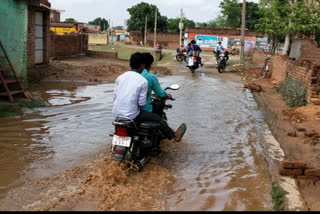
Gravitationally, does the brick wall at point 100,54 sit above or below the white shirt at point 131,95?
above

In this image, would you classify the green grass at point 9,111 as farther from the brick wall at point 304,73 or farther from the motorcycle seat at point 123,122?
the brick wall at point 304,73

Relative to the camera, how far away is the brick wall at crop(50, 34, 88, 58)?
23.9m

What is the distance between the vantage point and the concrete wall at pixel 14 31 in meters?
10.6

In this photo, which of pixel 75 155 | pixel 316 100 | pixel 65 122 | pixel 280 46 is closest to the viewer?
pixel 75 155

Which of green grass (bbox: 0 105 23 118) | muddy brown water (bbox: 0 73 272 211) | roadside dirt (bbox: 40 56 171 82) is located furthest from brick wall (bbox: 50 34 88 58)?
green grass (bbox: 0 105 23 118)

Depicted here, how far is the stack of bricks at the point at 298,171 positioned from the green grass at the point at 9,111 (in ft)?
21.1

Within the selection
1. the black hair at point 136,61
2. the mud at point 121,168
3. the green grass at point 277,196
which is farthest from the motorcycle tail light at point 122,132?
the green grass at point 277,196

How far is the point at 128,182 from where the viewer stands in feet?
17.3

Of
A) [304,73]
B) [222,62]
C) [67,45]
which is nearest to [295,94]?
[304,73]

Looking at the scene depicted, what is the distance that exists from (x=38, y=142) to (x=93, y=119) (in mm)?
2112

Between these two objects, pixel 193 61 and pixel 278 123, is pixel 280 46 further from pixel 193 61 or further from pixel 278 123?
pixel 278 123

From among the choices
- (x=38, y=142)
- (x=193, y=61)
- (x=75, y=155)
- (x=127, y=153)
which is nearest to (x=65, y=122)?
(x=38, y=142)

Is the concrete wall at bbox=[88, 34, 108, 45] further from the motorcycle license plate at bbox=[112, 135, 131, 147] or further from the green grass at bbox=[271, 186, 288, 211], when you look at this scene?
the green grass at bbox=[271, 186, 288, 211]

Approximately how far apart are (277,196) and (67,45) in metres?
23.0
